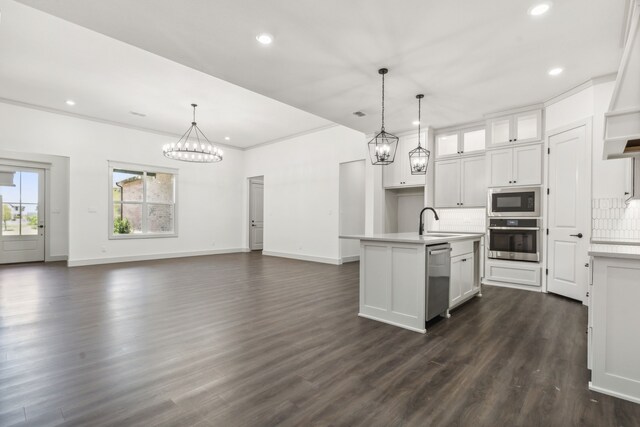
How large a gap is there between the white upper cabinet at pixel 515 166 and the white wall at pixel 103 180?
7.58 meters

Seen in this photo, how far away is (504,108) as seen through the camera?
5086 millimetres

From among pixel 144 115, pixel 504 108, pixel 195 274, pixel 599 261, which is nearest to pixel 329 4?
pixel 599 261

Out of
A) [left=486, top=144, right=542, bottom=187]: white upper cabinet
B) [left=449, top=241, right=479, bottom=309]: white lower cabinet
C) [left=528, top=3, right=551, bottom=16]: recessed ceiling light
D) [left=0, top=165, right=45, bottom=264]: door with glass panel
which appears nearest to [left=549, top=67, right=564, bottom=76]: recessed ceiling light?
[left=486, top=144, right=542, bottom=187]: white upper cabinet

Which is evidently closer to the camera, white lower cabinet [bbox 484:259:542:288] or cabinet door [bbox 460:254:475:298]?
cabinet door [bbox 460:254:475:298]

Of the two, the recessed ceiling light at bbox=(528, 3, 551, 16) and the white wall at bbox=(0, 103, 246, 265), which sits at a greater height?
the recessed ceiling light at bbox=(528, 3, 551, 16)

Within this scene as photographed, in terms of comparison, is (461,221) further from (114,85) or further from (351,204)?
(114,85)

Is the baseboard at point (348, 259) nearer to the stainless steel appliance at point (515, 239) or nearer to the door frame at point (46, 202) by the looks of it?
the stainless steel appliance at point (515, 239)

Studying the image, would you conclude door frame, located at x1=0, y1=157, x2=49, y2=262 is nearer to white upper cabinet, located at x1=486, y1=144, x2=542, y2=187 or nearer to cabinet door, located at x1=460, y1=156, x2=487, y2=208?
cabinet door, located at x1=460, y1=156, x2=487, y2=208

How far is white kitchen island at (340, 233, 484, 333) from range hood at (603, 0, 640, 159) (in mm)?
1539

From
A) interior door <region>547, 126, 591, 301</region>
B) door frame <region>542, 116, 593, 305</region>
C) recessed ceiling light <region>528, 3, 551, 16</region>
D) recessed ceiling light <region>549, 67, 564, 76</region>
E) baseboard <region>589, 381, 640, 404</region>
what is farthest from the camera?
interior door <region>547, 126, 591, 301</region>

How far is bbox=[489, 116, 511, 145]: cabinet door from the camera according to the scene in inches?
206

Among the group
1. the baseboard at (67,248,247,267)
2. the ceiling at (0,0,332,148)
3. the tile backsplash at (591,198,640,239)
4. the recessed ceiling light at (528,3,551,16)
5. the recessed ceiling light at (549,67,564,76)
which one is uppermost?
the ceiling at (0,0,332,148)

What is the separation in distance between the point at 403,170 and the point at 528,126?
230 centimetres

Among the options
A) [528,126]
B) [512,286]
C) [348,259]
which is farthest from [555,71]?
[348,259]
